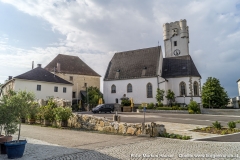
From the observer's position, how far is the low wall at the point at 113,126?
424 inches

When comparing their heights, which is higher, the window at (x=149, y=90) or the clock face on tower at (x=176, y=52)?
the clock face on tower at (x=176, y=52)

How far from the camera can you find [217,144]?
8.56m

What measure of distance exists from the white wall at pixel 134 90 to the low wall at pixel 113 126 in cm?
2649

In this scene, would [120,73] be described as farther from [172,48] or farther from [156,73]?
[172,48]

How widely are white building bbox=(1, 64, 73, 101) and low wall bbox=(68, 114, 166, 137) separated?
2002 cm

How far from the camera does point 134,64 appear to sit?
4394 centimetres

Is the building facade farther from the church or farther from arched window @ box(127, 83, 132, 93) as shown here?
arched window @ box(127, 83, 132, 93)

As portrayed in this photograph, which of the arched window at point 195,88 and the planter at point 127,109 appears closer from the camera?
the planter at point 127,109

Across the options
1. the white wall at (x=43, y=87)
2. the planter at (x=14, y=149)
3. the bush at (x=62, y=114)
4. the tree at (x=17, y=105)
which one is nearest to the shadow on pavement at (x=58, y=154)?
the planter at (x=14, y=149)

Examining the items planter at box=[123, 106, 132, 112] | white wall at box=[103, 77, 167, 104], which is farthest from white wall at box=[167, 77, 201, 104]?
planter at box=[123, 106, 132, 112]

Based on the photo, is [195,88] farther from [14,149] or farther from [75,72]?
[14,149]

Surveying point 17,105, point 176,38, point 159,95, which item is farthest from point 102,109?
point 176,38

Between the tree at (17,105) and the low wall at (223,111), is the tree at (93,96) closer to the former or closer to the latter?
the low wall at (223,111)

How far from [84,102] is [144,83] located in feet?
49.3
